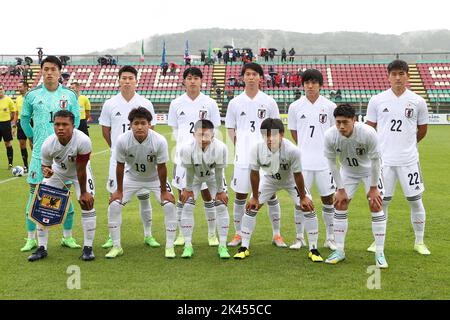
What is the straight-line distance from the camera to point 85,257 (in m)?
6.65

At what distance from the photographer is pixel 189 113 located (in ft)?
25.0

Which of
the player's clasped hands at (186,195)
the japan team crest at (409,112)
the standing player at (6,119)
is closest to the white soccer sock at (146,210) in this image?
the player's clasped hands at (186,195)

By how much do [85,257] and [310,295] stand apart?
9.45ft

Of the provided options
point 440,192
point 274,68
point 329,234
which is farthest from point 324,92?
point 329,234

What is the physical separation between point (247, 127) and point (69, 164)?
243 centimetres

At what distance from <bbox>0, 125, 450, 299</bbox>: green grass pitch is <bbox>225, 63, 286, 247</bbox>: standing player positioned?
A: 1.41ft

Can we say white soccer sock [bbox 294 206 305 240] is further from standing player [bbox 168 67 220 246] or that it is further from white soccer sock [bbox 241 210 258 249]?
standing player [bbox 168 67 220 246]

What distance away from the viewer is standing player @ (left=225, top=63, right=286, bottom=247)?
7.39 m

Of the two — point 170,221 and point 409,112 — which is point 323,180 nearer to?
point 409,112

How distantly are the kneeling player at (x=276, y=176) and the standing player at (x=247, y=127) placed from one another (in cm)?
46

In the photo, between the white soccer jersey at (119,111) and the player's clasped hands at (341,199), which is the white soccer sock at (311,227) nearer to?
the player's clasped hands at (341,199)

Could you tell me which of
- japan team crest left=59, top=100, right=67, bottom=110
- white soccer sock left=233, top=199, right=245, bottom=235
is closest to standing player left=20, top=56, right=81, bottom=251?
japan team crest left=59, top=100, right=67, bottom=110

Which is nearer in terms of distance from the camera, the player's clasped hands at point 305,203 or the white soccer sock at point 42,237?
the player's clasped hands at point 305,203

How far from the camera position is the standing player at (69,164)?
6.62m
